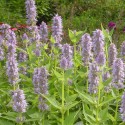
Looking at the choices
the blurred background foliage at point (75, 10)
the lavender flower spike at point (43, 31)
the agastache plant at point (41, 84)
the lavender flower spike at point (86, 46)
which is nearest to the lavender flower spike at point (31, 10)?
the lavender flower spike at point (43, 31)

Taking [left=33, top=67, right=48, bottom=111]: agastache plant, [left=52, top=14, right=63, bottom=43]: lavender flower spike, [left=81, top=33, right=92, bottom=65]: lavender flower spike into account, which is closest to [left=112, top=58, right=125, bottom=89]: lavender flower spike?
[left=81, top=33, right=92, bottom=65]: lavender flower spike

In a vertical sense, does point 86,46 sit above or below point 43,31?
below

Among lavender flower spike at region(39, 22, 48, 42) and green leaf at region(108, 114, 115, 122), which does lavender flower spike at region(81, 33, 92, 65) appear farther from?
lavender flower spike at region(39, 22, 48, 42)

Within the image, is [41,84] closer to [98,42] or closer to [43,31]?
[98,42]

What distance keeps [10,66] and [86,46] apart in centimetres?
64

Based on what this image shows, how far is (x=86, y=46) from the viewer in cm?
346

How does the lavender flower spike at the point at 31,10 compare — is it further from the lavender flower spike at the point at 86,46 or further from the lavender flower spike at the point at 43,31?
the lavender flower spike at the point at 86,46

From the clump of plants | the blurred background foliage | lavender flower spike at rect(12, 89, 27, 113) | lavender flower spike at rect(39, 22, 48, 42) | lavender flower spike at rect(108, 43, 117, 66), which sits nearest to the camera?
lavender flower spike at rect(12, 89, 27, 113)

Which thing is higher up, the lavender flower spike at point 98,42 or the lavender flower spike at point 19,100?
the lavender flower spike at point 98,42

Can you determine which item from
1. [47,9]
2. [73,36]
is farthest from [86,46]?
[47,9]

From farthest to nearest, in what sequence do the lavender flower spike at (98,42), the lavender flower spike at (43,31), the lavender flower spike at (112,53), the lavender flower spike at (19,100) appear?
the lavender flower spike at (43,31), the lavender flower spike at (112,53), the lavender flower spike at (98,42), the lavender flower spike at (19,100)

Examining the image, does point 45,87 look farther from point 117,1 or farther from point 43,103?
point 117,1

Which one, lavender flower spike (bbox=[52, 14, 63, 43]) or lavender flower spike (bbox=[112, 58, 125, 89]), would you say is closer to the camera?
lavender flower spike (bbox=[112, 58, 125, 89])

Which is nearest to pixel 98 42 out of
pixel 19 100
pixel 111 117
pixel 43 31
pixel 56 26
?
pixel 111 117
